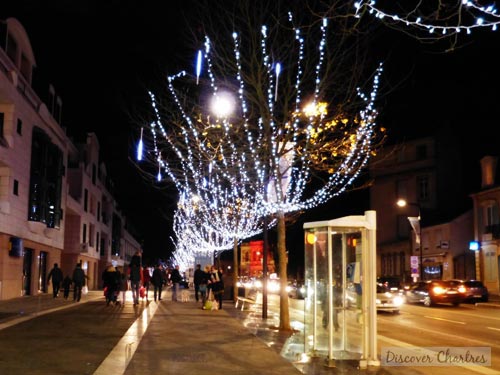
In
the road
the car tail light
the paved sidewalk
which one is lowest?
the road

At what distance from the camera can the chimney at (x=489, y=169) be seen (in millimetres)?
44500

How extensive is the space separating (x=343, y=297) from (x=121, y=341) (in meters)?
4.46

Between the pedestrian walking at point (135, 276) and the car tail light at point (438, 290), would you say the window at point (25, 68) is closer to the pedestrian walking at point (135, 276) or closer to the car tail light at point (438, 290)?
the pedestrian walking at point (135, 276)

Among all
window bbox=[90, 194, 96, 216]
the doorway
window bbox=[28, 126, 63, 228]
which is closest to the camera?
window bbox=[28, 126, 63, 228]

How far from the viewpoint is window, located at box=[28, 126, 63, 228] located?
30.9m

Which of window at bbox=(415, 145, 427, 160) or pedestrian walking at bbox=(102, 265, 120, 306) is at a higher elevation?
window at bbox=(415, 145, 427, 160)

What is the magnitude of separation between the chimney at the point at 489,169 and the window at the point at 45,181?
95.7ft

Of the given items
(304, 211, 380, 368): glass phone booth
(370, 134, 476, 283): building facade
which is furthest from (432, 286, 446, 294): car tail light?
(304, 211, 380, 368): glass phone booth

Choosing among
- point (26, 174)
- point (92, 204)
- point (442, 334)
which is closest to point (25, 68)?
point (26, 174)

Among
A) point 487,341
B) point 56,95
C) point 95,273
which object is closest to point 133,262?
point 487,341

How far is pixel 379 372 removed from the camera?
32.6 feet

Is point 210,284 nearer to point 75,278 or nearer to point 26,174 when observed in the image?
point 75,278

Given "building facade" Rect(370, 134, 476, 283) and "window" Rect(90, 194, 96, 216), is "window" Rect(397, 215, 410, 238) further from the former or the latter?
"window" Rect(90, 194, 96, 216)

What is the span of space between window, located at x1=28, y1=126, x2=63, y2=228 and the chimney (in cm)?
2916
